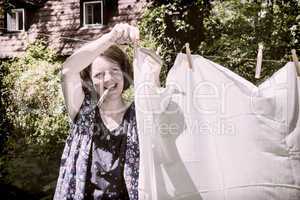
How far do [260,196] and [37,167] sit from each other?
1542 millimetres

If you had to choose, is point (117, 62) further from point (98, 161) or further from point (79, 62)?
point (98, 161)

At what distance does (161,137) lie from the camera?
1613mm

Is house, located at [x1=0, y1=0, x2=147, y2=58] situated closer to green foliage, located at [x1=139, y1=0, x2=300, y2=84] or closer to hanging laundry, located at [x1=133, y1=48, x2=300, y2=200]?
green foliage, located at [x1=139, y1=0, x2=300, y2=84]

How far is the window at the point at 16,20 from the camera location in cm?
275

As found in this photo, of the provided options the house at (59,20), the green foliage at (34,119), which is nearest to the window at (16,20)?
the house at (59,20)

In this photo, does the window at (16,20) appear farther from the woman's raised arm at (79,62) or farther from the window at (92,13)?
the woman's raised arm at (79,62)

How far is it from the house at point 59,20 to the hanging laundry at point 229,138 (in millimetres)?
1115

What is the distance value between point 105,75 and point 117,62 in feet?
0.22

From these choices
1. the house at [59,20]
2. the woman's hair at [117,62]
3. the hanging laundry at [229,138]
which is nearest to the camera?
the woman's hair at [117,62]

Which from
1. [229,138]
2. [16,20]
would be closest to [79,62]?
[229,138]

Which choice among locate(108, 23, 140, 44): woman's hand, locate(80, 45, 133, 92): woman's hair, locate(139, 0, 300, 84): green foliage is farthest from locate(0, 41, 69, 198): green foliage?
locate(108, 23, 140, 44): woman's hand

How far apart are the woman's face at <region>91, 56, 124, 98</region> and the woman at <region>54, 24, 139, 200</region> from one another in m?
0.03

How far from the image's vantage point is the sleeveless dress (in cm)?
141

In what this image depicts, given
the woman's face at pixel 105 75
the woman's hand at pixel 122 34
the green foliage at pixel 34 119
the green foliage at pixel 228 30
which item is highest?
the green foliage at pixel 228 30
